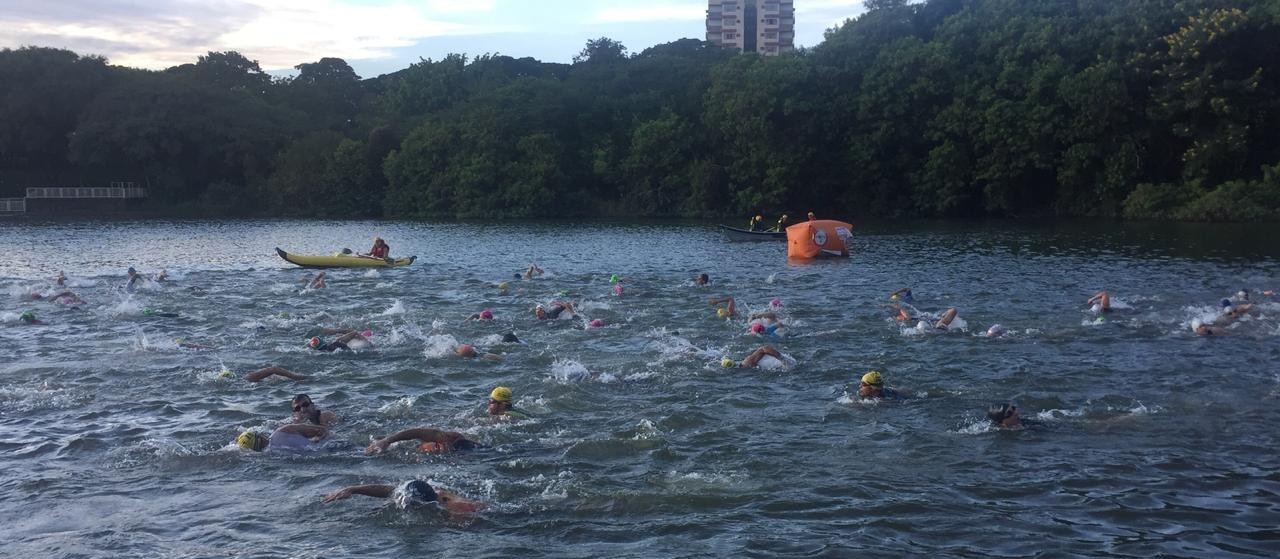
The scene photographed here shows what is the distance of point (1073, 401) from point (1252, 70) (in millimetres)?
42719

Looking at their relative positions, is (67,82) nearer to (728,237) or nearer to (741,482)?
(728,237)

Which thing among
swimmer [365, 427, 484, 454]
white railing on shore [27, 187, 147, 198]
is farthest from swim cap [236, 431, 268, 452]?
white railing on shore [27, 187, 147, 198]

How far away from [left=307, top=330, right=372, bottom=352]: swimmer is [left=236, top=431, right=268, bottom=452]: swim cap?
612 centimetres

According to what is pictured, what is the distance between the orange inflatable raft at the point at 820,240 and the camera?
34.5m

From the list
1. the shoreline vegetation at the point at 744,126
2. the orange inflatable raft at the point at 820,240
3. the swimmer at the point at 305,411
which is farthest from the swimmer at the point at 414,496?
the shoreline vegetation at the point at 744,126

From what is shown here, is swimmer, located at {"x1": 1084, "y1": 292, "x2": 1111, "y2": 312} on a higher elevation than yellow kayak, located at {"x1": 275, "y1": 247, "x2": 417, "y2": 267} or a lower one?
higher

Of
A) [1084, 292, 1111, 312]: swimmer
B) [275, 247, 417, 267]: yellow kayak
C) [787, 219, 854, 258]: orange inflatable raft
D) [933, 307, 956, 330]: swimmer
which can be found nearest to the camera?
[933, 307, 956, 330]: swimmer

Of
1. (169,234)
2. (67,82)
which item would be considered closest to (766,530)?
(169,234)

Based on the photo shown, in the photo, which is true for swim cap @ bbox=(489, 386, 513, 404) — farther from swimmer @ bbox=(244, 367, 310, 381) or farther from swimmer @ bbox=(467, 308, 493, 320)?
swimmer @ bbox=(467, 308, 493, 320)

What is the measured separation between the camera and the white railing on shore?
71.9m

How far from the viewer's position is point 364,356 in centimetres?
1811

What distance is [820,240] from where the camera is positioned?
113 feet

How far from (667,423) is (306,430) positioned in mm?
4293

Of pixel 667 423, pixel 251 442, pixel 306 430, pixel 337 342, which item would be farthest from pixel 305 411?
pixel 337 342
